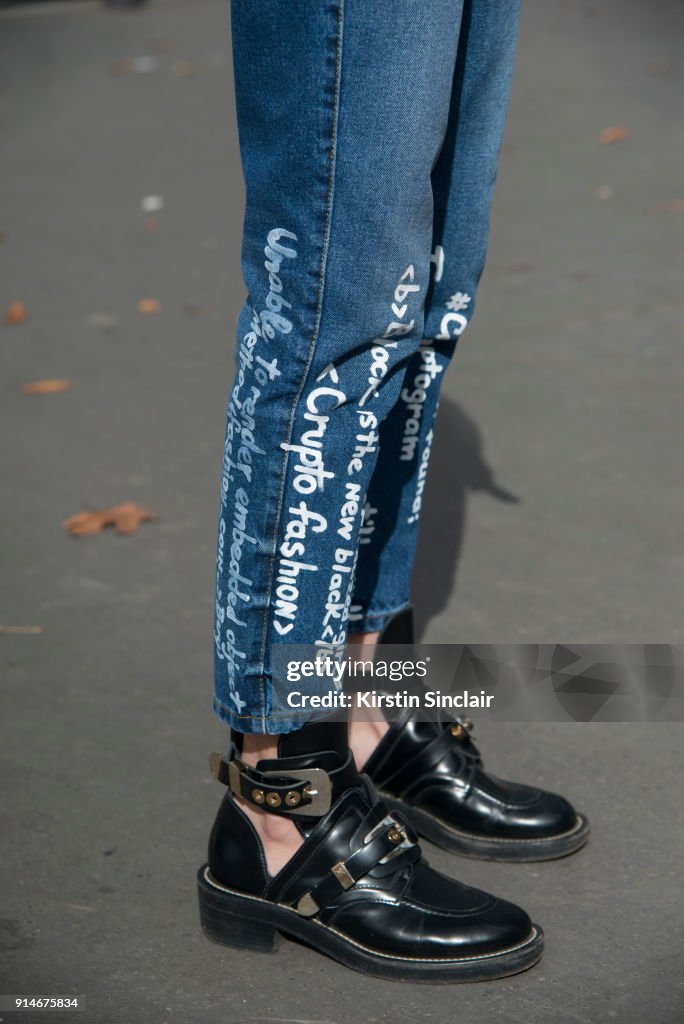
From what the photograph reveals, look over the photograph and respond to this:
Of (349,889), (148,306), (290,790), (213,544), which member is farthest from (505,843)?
(148,306)

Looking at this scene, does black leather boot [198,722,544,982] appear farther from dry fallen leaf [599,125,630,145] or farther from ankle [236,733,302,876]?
dry fallen leaf [599,125,630,145]

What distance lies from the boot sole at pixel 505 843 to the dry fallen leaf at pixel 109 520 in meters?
1.33

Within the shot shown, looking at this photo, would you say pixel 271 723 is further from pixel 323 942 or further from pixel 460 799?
pixel 460 799

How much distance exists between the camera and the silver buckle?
5.58ft

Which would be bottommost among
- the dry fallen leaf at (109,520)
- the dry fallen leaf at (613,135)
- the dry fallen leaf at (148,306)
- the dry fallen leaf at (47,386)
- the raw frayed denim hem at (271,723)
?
the dry fallen leaf at (148,306)

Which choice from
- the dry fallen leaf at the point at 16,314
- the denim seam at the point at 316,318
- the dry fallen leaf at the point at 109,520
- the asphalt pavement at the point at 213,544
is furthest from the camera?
the dry fallen leaf at the point at 16,314

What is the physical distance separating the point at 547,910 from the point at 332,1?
122 cm

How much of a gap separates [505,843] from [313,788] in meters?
0.42

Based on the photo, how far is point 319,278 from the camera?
152 centimetres

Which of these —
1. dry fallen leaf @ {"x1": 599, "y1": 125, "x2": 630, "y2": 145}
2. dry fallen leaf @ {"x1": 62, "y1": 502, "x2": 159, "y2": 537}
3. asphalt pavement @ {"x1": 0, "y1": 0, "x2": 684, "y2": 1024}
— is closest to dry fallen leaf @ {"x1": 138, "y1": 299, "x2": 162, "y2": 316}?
asphalt pavement @ {"x1": 0, "y1": 0, "x2": 684, "y2": 1024}

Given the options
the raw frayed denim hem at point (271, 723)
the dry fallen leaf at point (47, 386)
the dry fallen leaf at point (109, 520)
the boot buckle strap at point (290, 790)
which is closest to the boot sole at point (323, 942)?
the boot buckle strap at point (290, 790)

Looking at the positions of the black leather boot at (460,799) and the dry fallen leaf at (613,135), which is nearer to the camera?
the black leather boot at (460,799)

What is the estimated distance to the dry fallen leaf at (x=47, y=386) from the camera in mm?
3939

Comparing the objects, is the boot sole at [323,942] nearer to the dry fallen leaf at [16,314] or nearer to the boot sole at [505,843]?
the boot sole at [505,843]
